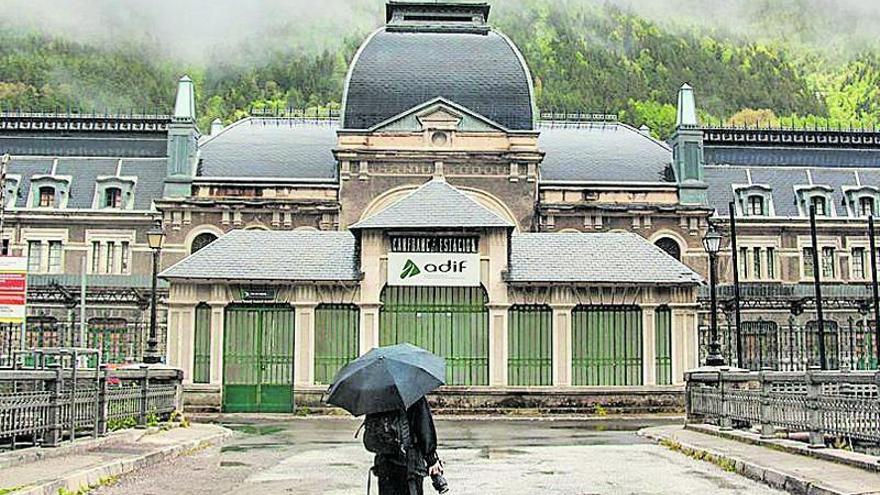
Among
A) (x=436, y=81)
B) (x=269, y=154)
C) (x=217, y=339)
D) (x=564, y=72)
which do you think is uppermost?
(x=564, y=72)

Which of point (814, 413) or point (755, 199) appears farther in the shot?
point (755, 199)

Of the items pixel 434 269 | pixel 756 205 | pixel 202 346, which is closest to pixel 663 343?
pixel 434 269

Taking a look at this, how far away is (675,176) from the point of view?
184 feet

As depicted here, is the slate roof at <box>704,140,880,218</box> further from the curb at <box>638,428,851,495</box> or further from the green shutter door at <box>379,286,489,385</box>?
the curb at <box>638,428,851,495</box>

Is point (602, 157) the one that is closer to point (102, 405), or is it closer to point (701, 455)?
point (701, 455)

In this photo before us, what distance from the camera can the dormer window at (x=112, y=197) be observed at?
6049cm

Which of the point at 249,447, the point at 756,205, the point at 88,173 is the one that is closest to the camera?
the point at 249,447

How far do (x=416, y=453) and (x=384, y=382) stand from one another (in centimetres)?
71

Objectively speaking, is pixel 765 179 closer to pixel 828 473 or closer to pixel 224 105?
pixel 828 473

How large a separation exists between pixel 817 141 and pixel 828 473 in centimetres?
5701

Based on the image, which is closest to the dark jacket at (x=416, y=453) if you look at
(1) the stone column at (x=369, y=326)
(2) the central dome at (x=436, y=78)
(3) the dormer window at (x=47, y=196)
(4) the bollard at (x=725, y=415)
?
(4) the bollard at (x=725, y=415)

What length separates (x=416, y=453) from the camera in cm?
1005

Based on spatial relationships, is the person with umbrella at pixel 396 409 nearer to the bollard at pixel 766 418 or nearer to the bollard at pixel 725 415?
the bollard at pixel 766 418

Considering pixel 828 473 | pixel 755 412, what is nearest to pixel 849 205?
pixel 755 412
